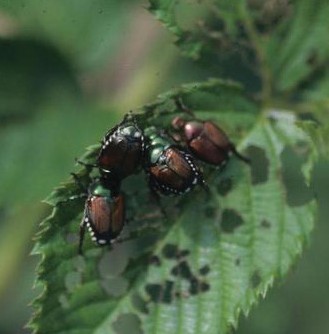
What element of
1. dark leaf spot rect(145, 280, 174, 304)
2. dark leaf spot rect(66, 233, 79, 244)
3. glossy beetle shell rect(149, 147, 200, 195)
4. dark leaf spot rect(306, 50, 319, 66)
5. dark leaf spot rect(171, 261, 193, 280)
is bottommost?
dark leaf spot rect(145, 280, 174, 304)

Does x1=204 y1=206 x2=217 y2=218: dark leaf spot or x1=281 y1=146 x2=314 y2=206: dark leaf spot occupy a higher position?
x1=281 y1=146 x2=314 y2=206: dark leaf spot

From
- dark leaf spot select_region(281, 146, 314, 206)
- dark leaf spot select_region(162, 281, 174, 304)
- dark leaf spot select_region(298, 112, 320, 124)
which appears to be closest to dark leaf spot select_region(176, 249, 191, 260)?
dark leaf spot select_region(162, 281, 174, 304)

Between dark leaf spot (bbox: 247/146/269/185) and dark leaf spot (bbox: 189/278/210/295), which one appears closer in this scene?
dark leaf spot (bbox: 189/278/210/295)

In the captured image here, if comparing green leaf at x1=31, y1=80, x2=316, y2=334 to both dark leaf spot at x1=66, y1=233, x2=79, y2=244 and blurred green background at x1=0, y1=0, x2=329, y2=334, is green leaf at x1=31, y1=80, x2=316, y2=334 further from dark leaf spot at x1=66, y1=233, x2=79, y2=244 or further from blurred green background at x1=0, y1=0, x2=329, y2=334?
Result: blurred green background at x1=0, y1=0, x2=329, y2=334

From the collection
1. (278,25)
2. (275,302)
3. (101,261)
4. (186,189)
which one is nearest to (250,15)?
(278,25)

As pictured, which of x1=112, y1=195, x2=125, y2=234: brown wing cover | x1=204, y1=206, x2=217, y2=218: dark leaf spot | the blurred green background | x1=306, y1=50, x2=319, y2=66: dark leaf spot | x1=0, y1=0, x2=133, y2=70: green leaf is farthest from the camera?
x1=0, y1=0, x2=133, y2=70: green leaf

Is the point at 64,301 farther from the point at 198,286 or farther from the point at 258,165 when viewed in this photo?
the point at 258,165

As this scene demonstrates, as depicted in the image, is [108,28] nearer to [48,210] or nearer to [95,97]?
[95,97]

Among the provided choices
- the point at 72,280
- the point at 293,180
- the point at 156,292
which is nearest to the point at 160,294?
the point at 156,292
